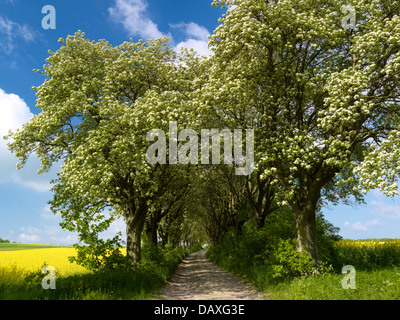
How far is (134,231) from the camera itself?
22.0 meters

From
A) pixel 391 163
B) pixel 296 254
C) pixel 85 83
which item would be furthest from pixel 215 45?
pixel 296 254

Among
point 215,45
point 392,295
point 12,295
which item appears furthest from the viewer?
point 215,45

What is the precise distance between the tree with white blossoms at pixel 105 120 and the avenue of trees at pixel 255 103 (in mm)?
90

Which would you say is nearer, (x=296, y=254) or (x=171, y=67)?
(x=296, y=254)

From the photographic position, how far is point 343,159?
592 inches

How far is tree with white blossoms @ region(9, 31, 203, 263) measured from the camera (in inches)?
681

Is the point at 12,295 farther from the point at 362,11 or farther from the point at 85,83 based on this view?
the point at 362,11

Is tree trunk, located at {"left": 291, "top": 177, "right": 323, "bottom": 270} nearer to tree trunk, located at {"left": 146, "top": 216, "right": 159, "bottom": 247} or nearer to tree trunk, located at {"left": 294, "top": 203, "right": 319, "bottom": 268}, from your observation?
tree trunk, located at {"left": 294, "top": 203, "right": 319, "bottom": 268}

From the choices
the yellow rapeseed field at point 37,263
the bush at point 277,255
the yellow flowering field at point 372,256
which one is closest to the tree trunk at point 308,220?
the bush at point 277,255

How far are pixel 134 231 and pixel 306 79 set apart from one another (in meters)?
15.3

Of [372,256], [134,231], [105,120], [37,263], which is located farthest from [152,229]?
[372,256]

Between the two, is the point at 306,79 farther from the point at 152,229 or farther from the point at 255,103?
the point at 152,229

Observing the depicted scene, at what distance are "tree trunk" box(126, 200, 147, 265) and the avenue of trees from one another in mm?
88

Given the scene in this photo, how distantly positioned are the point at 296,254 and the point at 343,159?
5.54 metres
